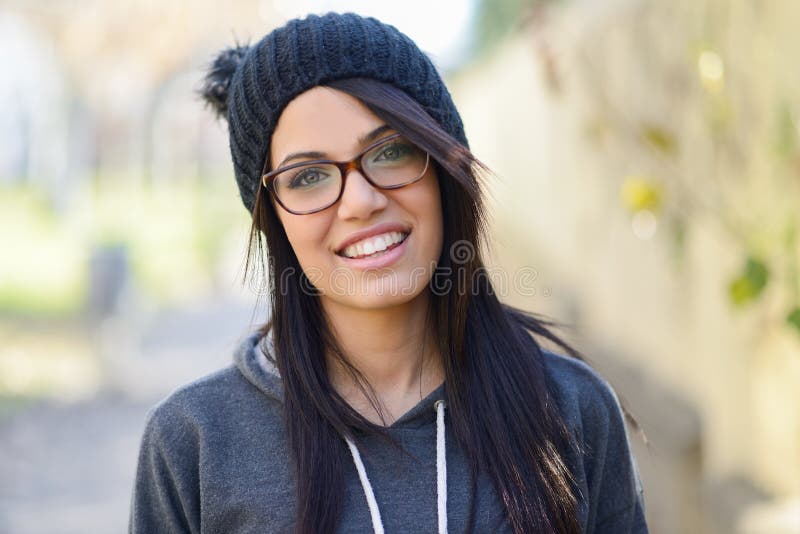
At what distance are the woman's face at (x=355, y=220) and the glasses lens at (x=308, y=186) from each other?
2 cm

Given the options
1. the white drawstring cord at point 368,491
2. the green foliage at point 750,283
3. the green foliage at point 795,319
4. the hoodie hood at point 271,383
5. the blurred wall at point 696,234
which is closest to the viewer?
the white drawstring cord at point 368,491

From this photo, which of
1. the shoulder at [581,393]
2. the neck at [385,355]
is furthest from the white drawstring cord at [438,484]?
the shoulder at [581,393]

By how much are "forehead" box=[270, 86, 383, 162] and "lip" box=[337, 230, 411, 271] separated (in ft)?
0.70

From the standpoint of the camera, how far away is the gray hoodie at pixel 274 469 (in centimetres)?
189

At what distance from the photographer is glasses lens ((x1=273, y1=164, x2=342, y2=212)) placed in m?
1.92

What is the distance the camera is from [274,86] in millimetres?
1938

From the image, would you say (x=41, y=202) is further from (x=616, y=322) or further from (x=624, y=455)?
(x=624, y=455)

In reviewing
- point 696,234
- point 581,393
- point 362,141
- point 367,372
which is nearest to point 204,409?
point 367,372

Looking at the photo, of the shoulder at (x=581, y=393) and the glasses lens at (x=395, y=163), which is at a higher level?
the glasses lens at (x=395, y=163)

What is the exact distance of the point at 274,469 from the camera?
75.6 inches

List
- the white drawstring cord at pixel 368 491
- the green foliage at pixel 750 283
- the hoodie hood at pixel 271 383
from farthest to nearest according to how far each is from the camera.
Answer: the green foliage at pixel 750 283 → the hoodie hood at pixel 271 383 → the white drawstring cord at pixel 368 491

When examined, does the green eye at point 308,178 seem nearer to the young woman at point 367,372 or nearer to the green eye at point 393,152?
the young woman at point 367,372

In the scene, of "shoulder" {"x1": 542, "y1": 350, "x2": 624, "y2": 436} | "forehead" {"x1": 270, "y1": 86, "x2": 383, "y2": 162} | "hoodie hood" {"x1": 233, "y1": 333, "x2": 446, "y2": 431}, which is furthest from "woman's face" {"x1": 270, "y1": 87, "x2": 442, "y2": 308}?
"shoulder" {"x1": 542, "y1": 350, "x2": 624, "y2": 436}

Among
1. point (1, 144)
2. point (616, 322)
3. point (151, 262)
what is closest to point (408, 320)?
point (616, 322)
